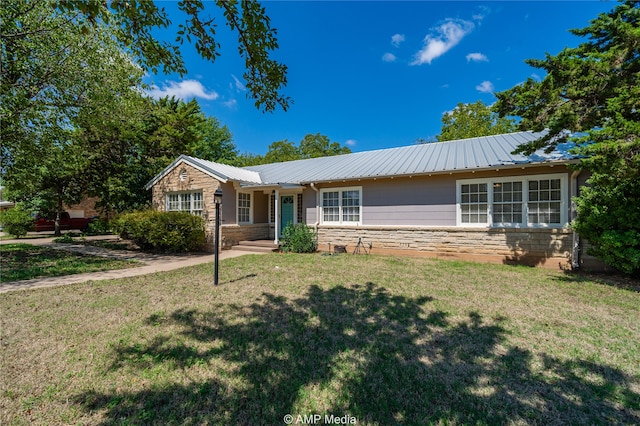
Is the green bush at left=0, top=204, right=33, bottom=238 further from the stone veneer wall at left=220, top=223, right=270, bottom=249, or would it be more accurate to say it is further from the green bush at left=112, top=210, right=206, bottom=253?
the stone veneer wall at left=220, top=223, right=270, bottom=249

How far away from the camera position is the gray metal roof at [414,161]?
8.88 meters

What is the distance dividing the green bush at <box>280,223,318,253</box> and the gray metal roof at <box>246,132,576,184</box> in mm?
2062

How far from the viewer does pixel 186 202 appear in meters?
13.6

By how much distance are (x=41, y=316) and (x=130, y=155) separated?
56.2 ft

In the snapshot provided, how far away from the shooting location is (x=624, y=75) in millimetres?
6035

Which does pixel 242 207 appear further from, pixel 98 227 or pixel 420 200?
pixel 98 227

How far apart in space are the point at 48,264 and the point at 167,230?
3619mm

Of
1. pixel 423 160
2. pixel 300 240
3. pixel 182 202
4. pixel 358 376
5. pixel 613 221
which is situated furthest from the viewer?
pixel 182 202

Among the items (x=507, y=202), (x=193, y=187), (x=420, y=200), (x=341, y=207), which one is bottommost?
(x=341, y=207)

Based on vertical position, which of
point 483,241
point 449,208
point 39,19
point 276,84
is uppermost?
point 39,19

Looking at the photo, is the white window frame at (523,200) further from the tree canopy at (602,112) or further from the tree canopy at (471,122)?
the tree canopy at (471,122)

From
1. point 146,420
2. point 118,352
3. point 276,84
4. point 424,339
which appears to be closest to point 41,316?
point 118,352

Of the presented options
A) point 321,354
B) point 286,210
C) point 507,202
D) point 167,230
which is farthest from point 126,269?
point 507,202

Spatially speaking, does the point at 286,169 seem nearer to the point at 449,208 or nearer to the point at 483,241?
the point at 449,208
